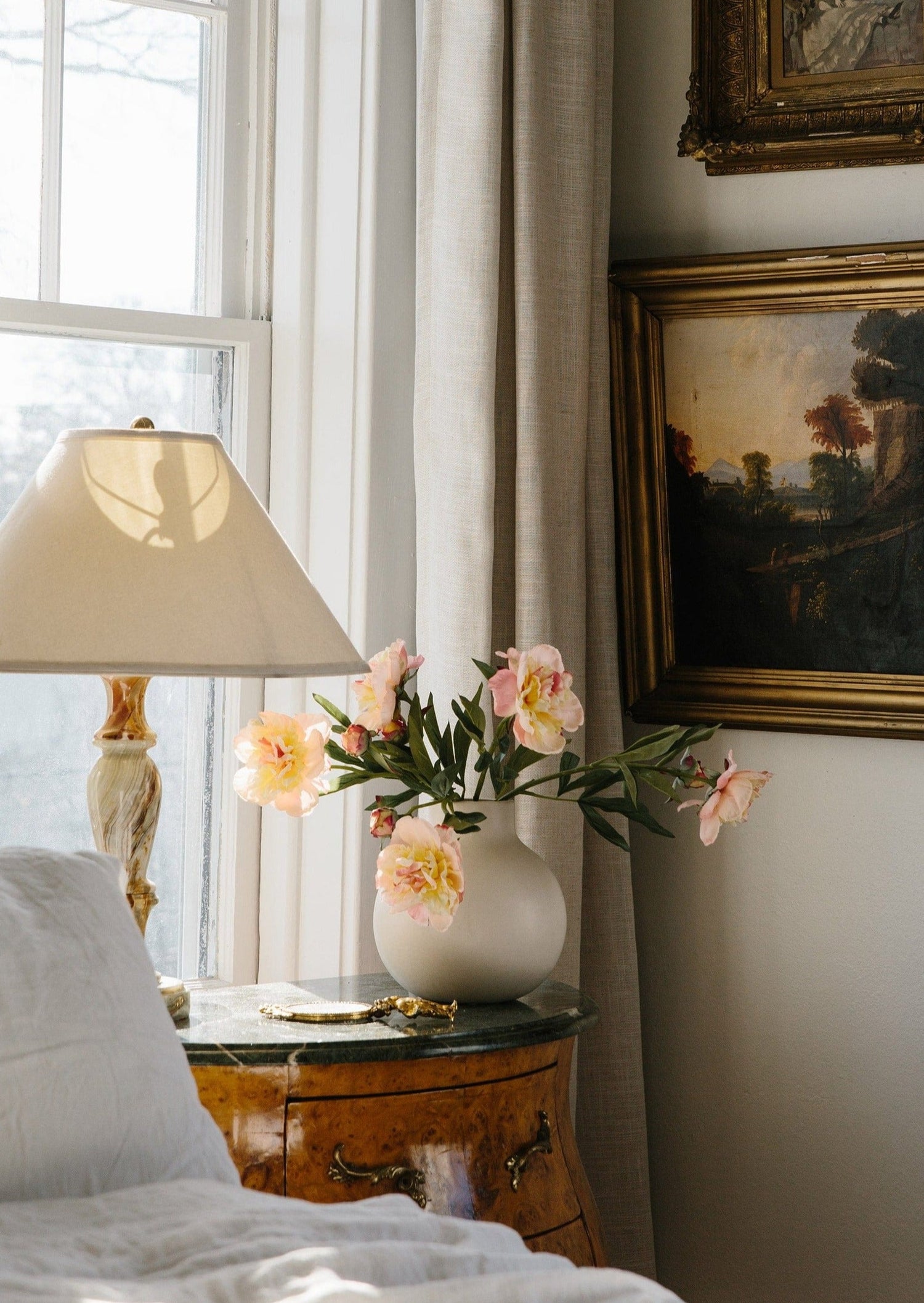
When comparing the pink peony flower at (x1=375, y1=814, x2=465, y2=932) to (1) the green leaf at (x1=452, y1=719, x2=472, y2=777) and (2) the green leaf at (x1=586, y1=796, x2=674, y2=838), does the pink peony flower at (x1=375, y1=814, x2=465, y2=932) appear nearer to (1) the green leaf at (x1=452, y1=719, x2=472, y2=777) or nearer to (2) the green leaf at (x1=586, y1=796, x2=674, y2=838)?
(1) the green leaf at (x1=452, y1=719, x2=472, y2=777)

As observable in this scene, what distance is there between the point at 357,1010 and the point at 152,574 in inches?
23.4

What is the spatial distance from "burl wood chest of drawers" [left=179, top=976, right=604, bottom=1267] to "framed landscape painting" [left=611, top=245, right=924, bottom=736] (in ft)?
2.21

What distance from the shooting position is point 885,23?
2107mm

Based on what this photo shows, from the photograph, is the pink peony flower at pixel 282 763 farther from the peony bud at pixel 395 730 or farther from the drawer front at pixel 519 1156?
the drawer front at pixel 519 1156

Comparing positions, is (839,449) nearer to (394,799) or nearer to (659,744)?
(659,744)

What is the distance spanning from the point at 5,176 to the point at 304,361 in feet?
1.66

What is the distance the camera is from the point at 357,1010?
5.58 feet

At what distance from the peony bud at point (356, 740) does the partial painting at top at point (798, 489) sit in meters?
0.67

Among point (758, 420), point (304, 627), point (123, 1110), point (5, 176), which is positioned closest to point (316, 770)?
point (304, 627)

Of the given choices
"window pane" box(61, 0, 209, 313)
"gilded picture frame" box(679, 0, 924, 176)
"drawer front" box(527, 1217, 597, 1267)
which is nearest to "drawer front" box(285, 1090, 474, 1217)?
"drawer front" box(527, 1217, 597, 1267)

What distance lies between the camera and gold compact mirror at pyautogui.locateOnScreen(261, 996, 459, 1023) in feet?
5.53

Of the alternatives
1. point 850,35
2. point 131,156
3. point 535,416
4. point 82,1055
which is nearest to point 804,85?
point 850,35

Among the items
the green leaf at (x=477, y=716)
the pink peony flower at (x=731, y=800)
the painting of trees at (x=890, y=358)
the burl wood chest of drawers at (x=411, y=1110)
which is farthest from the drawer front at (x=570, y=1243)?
the painting of trees at (x=890, y=358)

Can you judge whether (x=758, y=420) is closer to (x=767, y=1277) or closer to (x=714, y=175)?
(x=714, y=175)
